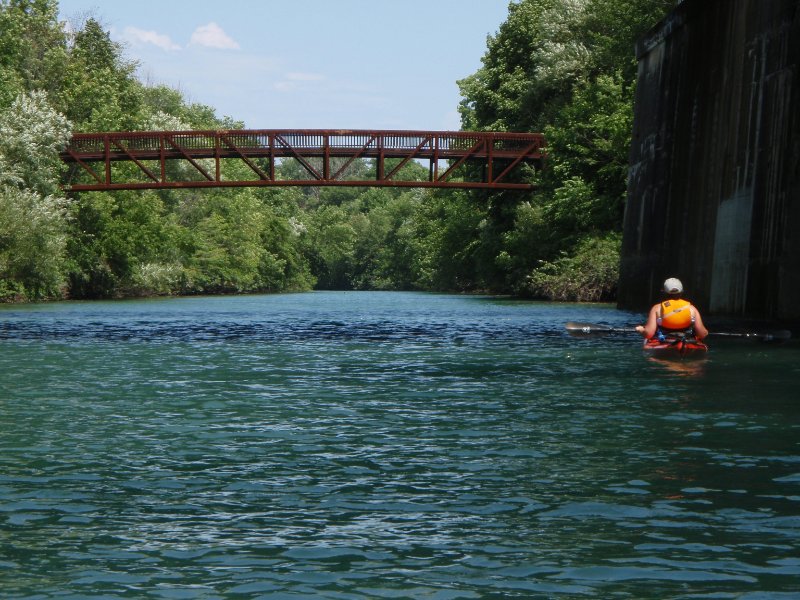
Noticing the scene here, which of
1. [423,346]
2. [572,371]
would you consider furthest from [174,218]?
[572,371]

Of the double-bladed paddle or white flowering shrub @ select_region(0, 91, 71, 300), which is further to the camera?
white flowering shrub @ select_region(0, 91, 71, 300)

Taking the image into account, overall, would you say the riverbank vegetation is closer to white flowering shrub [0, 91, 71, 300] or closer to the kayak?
white flowering shrub [0, 91, 71, 300]

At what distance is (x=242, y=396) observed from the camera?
1617cm

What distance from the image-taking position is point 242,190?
96.8m

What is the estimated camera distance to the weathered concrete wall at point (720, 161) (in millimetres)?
24438

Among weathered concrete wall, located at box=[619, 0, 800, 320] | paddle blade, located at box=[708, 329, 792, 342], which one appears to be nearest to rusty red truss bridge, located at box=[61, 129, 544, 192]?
weathered concrete wall, located at box=[619, 0, 800, 320]

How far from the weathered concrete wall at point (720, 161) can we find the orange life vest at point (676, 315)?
360cm

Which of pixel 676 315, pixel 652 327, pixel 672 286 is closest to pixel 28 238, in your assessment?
pixel 652 327

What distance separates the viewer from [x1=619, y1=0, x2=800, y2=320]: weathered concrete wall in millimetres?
24438

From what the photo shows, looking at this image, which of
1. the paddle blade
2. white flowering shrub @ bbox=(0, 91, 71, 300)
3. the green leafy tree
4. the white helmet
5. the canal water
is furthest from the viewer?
the green leafy tree

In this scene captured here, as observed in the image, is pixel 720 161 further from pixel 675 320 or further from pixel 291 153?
pixel 291 153

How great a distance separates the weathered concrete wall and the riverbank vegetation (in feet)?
47.5

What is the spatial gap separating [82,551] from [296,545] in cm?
131

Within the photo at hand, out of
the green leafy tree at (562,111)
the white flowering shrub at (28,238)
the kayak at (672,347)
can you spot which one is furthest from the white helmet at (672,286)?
the white flowering shrub at (28,238)
